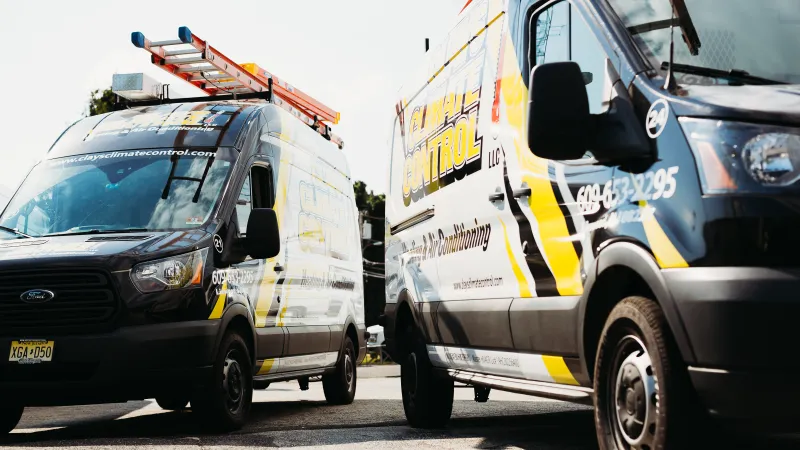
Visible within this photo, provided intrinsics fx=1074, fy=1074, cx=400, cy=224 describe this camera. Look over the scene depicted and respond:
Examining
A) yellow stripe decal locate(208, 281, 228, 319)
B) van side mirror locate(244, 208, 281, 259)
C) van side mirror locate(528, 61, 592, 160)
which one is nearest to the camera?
van side mirror locate(528, 61, 592, 160)

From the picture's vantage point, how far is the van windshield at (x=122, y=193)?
8352 mm

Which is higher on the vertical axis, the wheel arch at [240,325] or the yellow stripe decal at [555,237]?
the yellow stripe decal at [555,237]

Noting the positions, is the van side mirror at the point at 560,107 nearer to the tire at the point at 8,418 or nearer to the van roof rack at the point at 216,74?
the tire at the point at 8,418

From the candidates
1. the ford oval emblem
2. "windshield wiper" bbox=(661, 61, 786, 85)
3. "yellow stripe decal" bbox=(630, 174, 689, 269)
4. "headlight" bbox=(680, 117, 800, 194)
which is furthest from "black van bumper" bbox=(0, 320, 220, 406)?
"headlight" bbox=(680, 117, 800, 194)

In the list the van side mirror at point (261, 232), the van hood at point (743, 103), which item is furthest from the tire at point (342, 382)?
the van hood at point (743, 103)

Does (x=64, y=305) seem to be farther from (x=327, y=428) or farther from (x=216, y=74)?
(x=216, y=74)

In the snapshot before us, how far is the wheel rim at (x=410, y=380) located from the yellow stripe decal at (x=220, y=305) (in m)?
1.47

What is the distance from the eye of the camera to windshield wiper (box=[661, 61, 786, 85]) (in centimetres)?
435

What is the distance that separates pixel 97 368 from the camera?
24.1 feet

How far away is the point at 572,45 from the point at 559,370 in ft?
5.18

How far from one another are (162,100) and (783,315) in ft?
26.0

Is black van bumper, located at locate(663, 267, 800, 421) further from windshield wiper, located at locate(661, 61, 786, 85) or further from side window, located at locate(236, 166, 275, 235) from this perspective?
side window, located at locate(236, 166, 275, 235)

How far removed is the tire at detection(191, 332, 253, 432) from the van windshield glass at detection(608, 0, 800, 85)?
4.48m

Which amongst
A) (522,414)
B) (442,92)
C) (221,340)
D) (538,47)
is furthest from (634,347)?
(522,414)
